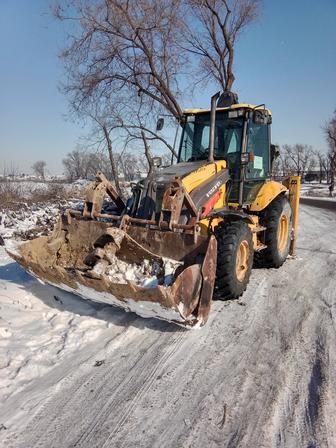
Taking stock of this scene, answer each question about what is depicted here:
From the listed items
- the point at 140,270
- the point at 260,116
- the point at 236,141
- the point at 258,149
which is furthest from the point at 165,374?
the point at 258,149

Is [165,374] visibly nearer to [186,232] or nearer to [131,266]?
[131,266]

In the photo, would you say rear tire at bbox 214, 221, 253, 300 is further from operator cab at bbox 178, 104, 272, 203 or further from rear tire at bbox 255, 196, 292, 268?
rear tire at bbox 255, 196, 292, 268

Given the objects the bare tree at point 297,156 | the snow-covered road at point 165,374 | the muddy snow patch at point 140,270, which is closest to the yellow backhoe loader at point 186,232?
the muddy snow patch at point 140,270

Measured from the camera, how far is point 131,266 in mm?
4875

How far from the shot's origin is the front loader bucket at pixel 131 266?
390 centimetres

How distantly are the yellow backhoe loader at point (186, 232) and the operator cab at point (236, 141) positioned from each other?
0.05ft

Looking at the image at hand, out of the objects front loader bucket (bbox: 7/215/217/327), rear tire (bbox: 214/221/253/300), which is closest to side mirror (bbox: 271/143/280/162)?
rear tire (bbox: 214/221/253/300)

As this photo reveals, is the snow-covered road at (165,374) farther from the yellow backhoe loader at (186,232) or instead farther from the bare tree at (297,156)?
the bare tree at (297,156)

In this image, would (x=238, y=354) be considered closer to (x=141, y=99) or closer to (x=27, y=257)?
(x=27, y=257)

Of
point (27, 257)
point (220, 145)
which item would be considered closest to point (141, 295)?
point (27, 257)

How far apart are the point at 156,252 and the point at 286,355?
1.90 metres

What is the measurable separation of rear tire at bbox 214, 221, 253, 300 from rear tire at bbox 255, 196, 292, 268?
1.47 meters

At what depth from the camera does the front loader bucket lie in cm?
390

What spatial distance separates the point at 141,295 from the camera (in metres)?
3.79
